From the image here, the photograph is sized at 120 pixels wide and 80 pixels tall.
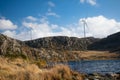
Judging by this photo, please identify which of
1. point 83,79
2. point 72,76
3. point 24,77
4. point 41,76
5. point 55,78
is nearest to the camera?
point 24,77

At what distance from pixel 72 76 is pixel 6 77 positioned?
17.3 feet

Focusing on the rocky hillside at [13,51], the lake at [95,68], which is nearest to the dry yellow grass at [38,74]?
the lake at [95,68]

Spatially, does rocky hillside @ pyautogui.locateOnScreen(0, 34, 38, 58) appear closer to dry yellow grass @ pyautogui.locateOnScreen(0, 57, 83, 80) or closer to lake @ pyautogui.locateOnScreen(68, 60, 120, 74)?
lake @ pyautogui.locateOnScreen(68, 60, 120, 74)

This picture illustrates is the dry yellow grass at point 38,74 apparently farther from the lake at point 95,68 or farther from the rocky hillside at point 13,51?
the rocky hillside at point 13,51

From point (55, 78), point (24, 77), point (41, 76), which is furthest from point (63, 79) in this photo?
point (24, 77)

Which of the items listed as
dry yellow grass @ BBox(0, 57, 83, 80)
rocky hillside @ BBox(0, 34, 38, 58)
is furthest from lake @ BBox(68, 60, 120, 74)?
rocky hillside @ BBox(0, 34, 38, 58)

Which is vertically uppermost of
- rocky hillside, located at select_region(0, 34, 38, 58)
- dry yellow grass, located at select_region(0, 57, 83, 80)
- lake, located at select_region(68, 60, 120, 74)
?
rocky hillside, located at select_region(0, 34, 38, 58)

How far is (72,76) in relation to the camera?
1792 centimetres

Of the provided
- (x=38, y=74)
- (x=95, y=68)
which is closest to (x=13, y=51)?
(x=95, y=68)

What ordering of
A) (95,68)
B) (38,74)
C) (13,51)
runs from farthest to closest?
(95,68), (13,51), (38,74)

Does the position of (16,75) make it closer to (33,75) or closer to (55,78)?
(33,75)

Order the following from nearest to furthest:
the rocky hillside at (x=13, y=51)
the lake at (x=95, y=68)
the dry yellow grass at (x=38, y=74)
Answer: the dry yellow grass at (x=38, y=74)
the lake at (x=95, y=68)
the rocky hillside at (x=13, y=51)

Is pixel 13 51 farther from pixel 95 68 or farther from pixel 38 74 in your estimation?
pixel 38 74

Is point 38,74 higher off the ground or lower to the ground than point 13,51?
lower
